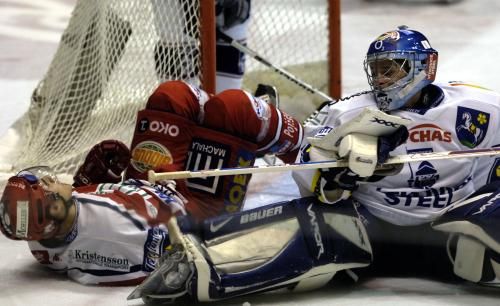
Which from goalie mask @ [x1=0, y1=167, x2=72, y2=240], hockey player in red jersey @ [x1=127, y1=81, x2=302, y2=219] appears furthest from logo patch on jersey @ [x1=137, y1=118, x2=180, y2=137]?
goalie mask @ [x1=0, y1=167, x2=72, y2=240]

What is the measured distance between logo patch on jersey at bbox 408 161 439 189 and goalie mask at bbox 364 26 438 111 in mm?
157

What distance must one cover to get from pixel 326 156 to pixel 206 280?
0.36 meters

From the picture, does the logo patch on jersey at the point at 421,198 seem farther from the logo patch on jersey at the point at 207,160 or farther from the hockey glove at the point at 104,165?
the hockey glove at the point at 104,165

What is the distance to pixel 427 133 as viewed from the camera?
2.33m

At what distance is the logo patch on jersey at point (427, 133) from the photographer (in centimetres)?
233

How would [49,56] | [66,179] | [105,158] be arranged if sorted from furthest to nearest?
1. [49,56]
2. [66,179]
3. [105,158]

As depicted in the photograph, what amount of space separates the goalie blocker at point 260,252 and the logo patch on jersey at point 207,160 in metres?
0.28

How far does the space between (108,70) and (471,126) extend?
55.2 inches

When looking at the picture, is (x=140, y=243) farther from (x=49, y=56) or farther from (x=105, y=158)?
(x=49, y=56)

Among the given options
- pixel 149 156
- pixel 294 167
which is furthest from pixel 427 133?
pixel 149 156

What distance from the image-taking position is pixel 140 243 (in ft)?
7.70

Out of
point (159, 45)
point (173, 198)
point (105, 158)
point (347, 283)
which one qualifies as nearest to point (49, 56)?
point (159, 45)

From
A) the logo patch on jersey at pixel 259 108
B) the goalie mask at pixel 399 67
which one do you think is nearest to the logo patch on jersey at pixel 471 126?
the goalie mask at pixel 399 67

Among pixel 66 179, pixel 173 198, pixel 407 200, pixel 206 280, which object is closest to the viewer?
pixel 206 280
